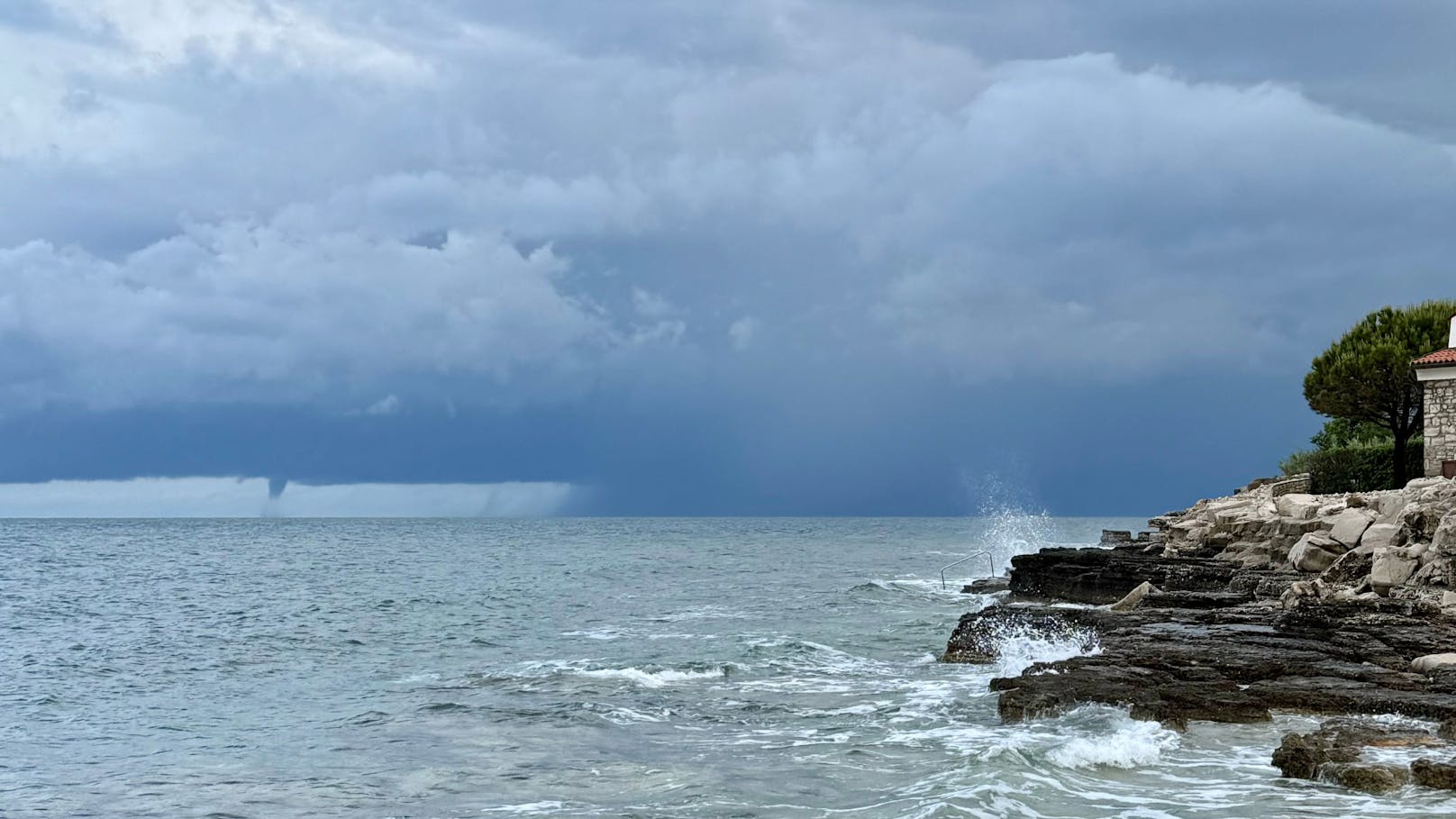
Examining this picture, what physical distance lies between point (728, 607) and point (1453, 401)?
82.7ft

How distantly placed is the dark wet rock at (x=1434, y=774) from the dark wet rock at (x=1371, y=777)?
0.31 ft

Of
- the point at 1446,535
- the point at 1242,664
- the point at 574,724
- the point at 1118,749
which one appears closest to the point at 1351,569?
the point at 1446,535

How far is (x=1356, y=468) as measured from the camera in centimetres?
4978

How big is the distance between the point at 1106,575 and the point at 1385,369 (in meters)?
26.3

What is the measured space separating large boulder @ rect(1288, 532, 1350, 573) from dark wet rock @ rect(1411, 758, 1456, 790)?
626 inches

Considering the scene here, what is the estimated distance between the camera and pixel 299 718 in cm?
1775

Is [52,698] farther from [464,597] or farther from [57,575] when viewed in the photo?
[57,575]

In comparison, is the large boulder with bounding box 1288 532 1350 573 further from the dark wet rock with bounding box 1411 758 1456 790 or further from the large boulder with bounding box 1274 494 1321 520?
the dark wet rock with bounding box 1411 758 1456 790

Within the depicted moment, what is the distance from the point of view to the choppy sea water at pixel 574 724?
1188 cm

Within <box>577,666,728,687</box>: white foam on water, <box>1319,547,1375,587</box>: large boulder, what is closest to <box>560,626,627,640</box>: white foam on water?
<box>577,666,728,687</box>: white foam on water

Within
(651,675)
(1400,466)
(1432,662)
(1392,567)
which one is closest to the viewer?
(1432,662)

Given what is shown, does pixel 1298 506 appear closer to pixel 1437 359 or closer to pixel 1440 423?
pixel 1437 359

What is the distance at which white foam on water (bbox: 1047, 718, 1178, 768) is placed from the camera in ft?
40.2

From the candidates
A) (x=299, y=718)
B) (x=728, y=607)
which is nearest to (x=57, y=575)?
(x=728, y=607)
